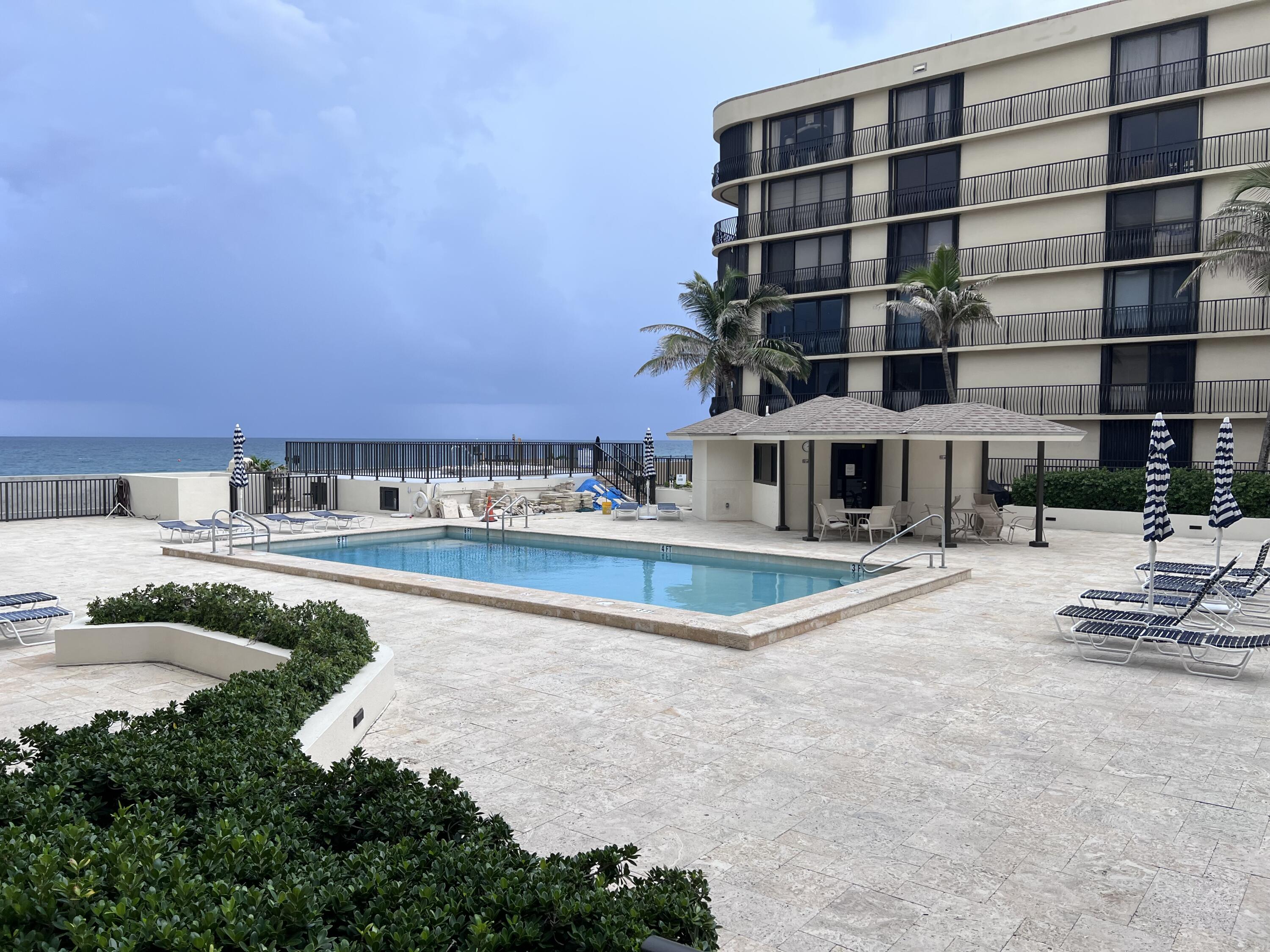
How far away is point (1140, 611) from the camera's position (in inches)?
417

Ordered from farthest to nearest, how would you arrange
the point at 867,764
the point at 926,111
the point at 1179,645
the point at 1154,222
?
the point at 926,111, the point at 1154,222, the point at 1179,645, the point at 867,764

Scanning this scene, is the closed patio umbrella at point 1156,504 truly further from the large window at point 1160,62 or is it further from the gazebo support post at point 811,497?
the large window at point 1160,62

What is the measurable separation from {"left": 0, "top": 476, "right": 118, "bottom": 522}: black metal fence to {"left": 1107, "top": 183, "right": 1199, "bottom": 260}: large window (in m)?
31.9

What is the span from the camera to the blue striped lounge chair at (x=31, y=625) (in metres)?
8.95

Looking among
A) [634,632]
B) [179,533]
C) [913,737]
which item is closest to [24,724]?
[634,632]

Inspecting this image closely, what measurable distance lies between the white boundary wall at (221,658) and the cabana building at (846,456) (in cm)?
1264

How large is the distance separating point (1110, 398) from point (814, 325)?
11.4m

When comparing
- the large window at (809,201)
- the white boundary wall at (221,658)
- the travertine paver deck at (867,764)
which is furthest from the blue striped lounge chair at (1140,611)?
the large window at (809,201)

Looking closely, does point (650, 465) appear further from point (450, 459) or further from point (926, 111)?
point (926, 111)

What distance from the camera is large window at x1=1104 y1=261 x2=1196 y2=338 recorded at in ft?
94.5

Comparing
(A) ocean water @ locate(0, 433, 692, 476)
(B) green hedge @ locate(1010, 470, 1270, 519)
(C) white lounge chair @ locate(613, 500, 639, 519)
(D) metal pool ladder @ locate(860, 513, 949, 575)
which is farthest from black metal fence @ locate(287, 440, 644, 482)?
(A) ocean water @ locate(0, 433, 692, 476)

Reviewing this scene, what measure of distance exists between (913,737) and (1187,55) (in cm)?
3166

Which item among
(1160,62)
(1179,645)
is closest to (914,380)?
(1160,62)

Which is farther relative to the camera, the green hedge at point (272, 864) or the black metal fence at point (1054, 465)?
the black metal fence at point (1054, 465)
